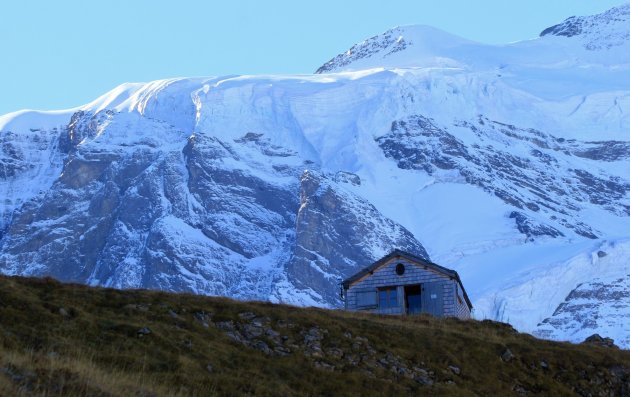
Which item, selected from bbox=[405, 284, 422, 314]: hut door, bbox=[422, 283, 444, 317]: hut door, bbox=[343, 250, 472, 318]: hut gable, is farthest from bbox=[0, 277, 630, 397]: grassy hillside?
bbox=[405, 284, 422, 314]: hut door

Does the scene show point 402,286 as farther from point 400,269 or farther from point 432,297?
point 432,297

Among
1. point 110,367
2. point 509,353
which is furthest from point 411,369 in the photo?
point 110,367

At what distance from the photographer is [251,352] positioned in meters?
36.3

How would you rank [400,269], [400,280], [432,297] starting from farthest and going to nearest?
1. [400,269]
2. [400,280]
3. [432,297]

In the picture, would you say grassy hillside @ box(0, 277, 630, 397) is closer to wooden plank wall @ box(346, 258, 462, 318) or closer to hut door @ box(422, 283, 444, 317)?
hut door @ box(422, 283, 444, 317)

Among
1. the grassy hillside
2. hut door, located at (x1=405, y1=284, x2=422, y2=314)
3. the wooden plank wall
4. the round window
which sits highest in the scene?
the grassy hillside

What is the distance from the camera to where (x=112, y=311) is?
123 feet

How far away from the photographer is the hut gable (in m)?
62.3

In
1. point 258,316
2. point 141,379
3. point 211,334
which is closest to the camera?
point 141,379

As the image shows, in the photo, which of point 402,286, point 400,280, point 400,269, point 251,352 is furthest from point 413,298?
point 251,352

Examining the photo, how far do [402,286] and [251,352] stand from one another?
2681 cm

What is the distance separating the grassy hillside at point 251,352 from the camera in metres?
30.0

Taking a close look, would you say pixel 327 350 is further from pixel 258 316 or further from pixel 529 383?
pixel 529 383

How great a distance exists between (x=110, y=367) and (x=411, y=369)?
10.8m
